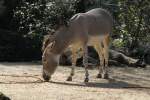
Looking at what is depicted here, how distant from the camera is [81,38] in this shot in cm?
1195


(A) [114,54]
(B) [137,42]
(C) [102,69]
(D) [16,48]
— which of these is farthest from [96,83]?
(B) [137,42]

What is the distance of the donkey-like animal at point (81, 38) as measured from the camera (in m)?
11.5

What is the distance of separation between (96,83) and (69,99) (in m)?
2.81

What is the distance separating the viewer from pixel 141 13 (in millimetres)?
19250

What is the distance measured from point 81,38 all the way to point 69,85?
1.45 m

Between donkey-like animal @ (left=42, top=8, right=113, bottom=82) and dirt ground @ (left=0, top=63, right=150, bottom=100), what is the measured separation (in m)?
0.39

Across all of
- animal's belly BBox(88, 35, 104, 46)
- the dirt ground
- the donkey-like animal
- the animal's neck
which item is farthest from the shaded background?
the animal's neck

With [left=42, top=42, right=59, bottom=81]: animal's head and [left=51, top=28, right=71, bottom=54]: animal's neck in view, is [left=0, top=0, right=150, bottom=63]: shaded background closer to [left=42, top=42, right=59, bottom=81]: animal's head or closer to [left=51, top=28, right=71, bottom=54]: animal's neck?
[left=51, top=28, right=71, bottom=54]: animal's neck

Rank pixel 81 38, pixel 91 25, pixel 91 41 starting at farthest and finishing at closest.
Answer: pixel 91 41, pixel 91 25, pixel 81 38

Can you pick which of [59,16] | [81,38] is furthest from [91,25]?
[59,16]

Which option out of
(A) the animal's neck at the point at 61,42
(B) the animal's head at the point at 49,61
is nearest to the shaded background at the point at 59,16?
(A) the animal's neck at the point at 61,42

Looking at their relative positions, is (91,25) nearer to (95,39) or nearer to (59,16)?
(95,39)

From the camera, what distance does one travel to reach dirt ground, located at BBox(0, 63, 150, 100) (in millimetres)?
9477

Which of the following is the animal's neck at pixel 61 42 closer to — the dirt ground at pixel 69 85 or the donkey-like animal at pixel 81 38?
the donkey-like animal at pixel 81 38
